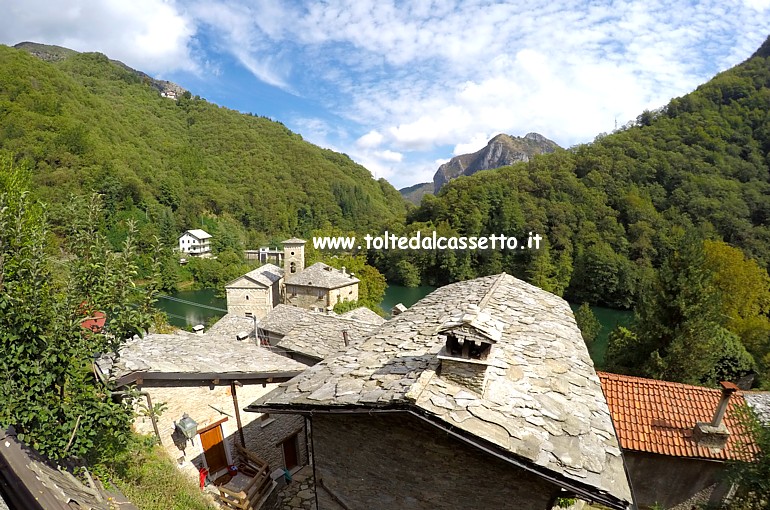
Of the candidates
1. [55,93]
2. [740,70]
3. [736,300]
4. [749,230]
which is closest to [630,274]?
[749,230]

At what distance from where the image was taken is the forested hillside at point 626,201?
145 feet

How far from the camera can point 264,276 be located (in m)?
29.9

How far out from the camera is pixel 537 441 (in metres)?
4.02

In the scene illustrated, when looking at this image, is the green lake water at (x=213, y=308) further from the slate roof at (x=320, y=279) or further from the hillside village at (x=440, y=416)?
the hillside village at (x=440, y=416)

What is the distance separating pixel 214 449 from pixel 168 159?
9168 centimetres

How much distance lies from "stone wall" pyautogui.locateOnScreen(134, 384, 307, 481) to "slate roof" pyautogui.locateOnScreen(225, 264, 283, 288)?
19631mm

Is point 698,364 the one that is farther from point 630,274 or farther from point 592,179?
point 592,179

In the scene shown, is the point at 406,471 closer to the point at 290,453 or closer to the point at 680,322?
the point at 290,453

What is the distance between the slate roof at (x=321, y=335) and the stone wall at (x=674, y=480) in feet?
26.3

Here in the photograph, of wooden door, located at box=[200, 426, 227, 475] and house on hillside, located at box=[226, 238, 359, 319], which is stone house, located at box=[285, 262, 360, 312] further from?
wooden door, located at box=[200, 426, 227, 475]

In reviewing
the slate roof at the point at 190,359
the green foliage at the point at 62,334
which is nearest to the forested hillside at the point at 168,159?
the slate roof at the point at 190,359

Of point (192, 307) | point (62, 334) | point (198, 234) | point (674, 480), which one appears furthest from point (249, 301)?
point (198, 234)

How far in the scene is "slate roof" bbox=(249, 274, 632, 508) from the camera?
3.85 metres

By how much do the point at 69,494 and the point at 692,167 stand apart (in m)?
67.3
